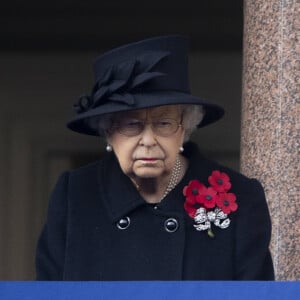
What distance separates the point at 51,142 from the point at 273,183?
3928 millimetres

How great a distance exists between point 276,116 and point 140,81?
5.55 feet

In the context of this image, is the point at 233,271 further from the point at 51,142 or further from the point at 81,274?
the point at 51,142

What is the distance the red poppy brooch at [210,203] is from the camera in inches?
189

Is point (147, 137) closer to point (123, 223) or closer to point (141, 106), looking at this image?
point (141, 106)

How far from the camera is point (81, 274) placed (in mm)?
4742

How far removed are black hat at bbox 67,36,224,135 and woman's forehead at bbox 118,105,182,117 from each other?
4cm

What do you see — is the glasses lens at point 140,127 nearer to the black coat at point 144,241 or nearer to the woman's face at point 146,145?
the woman's face at point 146,145

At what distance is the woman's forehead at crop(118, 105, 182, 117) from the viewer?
15.3 ft

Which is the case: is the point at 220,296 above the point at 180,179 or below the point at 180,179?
below

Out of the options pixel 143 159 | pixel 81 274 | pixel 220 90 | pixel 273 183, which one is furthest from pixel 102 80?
pixel 220 90

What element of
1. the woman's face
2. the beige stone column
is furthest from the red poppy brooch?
the beige stone column

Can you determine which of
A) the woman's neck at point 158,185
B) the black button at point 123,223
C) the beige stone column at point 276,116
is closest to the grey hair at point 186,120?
the woman's neck at point 158,185

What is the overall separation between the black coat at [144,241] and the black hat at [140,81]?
0.25 metres

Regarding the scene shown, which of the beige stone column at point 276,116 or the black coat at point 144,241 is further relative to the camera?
the beige stone column at point 276,116
